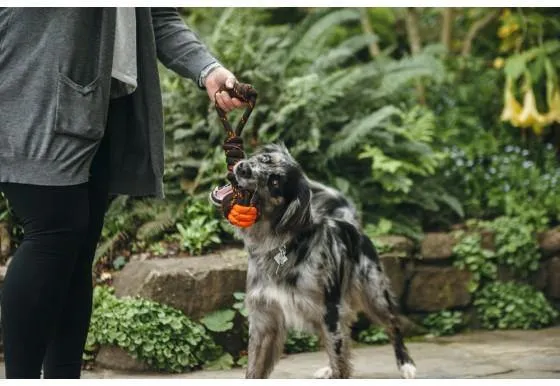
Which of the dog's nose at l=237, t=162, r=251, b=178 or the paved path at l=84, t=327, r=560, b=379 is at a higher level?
the dog's nose at l=237, t=162, r=251, b=178

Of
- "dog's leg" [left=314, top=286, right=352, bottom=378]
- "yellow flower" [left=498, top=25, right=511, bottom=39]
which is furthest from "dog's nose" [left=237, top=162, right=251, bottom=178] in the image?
"yellow flower" [left=498, top=25, right=511, bottom=39]

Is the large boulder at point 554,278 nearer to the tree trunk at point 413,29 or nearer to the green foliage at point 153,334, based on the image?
the green foliage at point 153,334

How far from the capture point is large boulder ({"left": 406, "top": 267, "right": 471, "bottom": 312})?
6078 millimetres

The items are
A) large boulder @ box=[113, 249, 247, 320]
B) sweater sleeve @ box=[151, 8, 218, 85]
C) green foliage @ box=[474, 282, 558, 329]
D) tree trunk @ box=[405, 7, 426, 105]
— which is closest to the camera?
sweater sleeve @ box=[151, 8, 218, 85]

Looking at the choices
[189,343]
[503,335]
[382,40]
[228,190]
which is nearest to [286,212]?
[228,190]

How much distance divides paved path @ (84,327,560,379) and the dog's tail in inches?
4.5

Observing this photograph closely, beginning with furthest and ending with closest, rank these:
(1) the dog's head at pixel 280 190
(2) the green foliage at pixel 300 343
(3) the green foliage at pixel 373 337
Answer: (3) the green foliage at pixel 373 337
(2) the green foliage at pixel 300 343
(1) the dog's head at pixel 280 190

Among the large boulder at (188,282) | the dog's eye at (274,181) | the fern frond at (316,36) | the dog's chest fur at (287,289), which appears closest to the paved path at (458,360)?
the large boulder at (188,282)

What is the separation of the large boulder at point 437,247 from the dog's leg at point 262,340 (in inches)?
87.6

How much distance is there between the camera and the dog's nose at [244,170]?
12.2 ft

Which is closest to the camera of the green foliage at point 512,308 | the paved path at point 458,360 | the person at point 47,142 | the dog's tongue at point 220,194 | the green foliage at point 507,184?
the person at point 47,142

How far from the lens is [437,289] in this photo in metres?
6.13

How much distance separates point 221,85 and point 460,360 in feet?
7.97

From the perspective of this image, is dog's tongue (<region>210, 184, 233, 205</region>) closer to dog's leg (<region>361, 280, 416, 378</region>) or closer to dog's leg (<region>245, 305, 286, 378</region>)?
dog's leg (<region>245, 305, 286, 378</region>)
